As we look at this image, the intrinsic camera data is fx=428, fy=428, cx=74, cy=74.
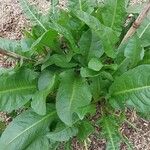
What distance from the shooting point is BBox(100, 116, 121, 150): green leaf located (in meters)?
2.24

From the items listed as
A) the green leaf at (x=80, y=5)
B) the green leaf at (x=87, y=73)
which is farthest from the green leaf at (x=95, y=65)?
the green leaf at (x=80, y=5)

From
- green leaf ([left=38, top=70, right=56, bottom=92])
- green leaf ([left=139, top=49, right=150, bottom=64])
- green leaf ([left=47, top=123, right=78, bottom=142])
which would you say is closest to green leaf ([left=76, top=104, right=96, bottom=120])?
green leaf ([left=47, top=123, right=78, bottom=142])

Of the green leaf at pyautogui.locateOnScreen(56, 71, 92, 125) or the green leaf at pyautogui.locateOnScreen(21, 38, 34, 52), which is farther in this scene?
the green leaf at pyautogui.locateOnScreen(21, 38, 34, 52)

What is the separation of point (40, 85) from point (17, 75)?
0.46 feet

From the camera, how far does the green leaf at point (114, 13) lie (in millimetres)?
2271

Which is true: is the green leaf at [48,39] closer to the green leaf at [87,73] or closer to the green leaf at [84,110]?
the green leaf at [87,73]

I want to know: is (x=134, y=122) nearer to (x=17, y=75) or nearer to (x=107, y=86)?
(x=107, y=86)

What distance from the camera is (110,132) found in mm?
2273

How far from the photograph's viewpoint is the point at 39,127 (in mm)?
2348

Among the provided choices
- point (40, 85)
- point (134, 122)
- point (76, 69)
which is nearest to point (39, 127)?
point (40, 85)

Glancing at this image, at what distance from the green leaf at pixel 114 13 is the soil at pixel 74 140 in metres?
0.55

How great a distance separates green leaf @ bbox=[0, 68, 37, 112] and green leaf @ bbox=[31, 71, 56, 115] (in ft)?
0.18

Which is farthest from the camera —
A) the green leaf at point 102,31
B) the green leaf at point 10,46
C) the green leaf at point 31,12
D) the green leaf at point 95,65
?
the green leaf at point 31,12

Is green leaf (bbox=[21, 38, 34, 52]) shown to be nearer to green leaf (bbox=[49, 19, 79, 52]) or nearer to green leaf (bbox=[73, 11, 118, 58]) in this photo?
green leaf (bbox=[49, 19, 79, 52])
